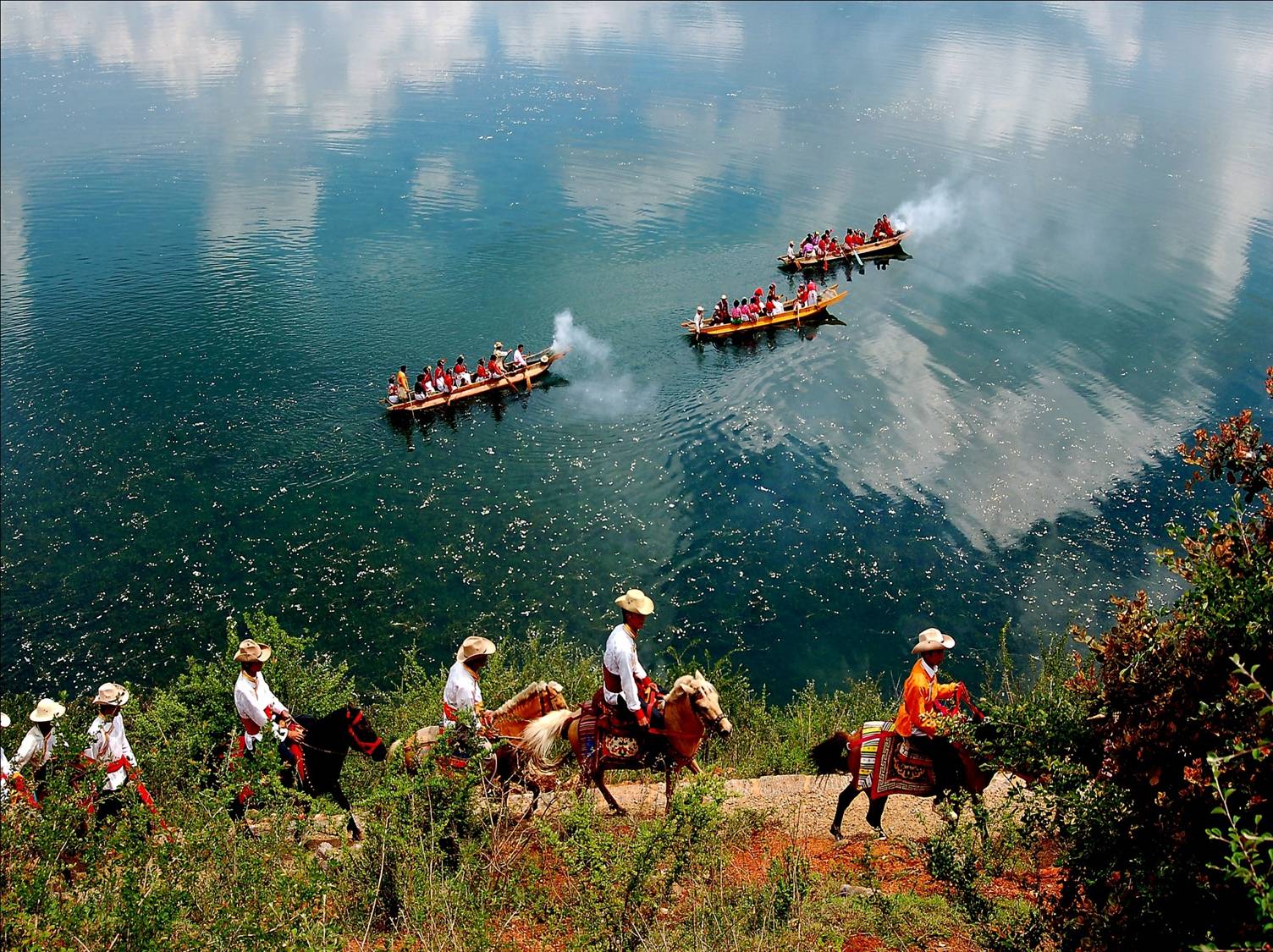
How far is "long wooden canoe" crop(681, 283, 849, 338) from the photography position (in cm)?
3544

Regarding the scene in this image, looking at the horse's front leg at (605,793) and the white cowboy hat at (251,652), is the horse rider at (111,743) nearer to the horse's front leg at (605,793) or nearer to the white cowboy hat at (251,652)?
the white cowboy hat at (251,652)

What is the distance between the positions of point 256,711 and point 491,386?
2130cm

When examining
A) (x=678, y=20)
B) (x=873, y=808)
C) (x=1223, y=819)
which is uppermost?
(x=678, y=20)

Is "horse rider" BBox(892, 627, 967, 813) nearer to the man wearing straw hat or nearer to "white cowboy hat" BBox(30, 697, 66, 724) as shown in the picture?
the man wearing straw hat

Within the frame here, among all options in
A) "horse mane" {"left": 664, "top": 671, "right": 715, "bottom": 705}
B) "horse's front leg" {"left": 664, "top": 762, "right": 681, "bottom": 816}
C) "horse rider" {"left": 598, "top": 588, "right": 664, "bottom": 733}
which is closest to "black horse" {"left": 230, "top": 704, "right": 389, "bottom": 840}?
"horse rider" {"left": 598, "top": 588, "right": 664, "bottom": 733}

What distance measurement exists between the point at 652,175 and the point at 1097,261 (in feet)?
72.5

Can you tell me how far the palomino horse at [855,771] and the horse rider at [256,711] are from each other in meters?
6.42

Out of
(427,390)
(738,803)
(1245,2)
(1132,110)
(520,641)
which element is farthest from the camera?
(1245,2)

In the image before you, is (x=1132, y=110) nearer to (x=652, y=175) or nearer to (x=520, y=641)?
(x=652, y=175)

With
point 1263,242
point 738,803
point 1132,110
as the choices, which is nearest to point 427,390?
point 738,803

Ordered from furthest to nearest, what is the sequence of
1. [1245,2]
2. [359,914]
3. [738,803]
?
[1245,2] → [738,803] → [359,914]

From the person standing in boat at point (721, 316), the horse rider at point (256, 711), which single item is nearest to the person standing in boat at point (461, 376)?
the person standing in boat at point (721, 316)

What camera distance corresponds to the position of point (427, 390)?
1217 inches

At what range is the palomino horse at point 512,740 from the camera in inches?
448
